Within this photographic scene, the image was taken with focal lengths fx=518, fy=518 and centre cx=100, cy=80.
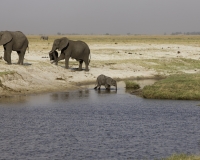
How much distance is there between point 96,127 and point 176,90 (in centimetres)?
1099

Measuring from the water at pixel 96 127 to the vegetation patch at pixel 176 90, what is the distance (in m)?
1.23

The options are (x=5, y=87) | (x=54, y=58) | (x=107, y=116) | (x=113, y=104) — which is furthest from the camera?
(x=54, y=58)

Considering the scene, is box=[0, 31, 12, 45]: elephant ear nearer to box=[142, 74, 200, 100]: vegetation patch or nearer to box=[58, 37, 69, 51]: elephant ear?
box=[58, 37, 69, 51]: elephant ear

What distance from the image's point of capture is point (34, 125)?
2244 cm

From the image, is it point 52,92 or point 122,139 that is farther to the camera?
point 52,92

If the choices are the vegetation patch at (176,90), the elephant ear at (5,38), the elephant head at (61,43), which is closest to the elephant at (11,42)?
the elephant ear at (5,38)

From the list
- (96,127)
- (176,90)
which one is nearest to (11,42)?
(176,90)

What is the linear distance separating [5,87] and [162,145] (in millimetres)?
16259

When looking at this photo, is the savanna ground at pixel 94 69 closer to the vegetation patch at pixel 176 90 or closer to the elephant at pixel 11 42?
the elephant at pixel 11 42

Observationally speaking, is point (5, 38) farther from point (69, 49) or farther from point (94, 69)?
point (94, 69)

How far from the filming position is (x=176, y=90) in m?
32.0

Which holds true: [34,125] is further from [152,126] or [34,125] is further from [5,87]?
[5,87]

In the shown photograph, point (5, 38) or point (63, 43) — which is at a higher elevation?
point (5, 38)

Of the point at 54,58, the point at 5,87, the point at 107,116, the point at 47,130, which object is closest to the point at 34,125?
the point at 47,130
